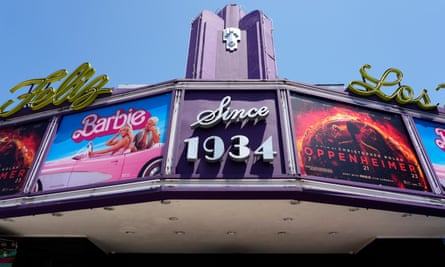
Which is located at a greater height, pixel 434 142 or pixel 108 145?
pixel 434 142

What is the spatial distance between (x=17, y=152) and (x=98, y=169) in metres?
4.17

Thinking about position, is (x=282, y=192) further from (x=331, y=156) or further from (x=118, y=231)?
(x=118, y=231)

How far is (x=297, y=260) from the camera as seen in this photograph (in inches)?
558

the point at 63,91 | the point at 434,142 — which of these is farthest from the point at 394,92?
the point at 63,91

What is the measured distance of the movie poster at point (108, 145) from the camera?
10.8 metres

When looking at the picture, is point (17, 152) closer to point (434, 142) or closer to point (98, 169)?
point (98, 169)

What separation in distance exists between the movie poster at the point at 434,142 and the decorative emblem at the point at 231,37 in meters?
9.54

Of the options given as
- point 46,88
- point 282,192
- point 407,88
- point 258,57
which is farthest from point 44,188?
point 407,88

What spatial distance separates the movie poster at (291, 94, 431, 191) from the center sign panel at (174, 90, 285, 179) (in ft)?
2.97

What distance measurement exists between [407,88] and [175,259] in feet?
37.3

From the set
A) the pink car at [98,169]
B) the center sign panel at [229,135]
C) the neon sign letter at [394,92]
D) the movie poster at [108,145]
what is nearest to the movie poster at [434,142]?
the neon sign letter at [394,92]

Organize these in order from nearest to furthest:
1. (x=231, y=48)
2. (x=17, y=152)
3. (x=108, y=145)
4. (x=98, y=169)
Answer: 1. (x=98, y=169)
2. (x=108, y=145)
3. (x=17, y=152)
4. (x=231, y=48)

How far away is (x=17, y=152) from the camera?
519 inches

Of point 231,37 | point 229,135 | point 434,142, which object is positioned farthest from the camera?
point 231,37
